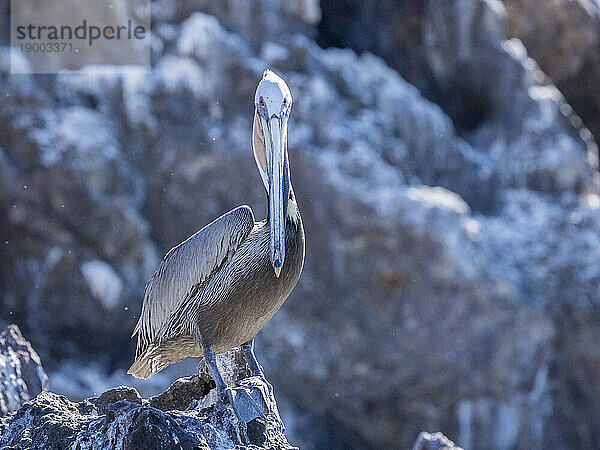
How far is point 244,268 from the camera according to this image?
325cm

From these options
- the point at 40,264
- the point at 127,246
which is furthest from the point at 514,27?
the point at 40,264

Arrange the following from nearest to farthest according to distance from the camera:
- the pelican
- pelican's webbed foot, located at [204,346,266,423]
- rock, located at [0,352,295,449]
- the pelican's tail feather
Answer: rock, located at [0,352,295,449], pelican's webbed foot, located at [204,346,266,423], the pelican, the pelican's tail feather

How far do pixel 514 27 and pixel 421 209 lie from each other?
377 cm

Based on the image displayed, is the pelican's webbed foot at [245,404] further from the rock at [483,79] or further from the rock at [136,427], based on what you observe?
the rock at [483,79]

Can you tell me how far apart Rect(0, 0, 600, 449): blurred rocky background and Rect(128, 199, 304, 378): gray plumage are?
5.23 meters

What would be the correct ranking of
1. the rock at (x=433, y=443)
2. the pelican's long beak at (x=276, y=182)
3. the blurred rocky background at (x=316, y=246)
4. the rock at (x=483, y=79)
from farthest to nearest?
the rock at (x=483, y=79), the blurred rocky background at (x=316, y=246), the rock at (x=433, y=443), the pelican's long beak at (x=276, y=182)

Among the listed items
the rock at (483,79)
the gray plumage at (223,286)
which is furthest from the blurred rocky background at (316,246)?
the gray plumage at (223,286)

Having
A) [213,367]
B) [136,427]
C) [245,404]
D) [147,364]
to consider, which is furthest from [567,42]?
[136,427]

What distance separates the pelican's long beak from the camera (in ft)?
10.2

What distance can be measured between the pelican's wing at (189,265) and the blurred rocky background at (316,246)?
5112 millimetres

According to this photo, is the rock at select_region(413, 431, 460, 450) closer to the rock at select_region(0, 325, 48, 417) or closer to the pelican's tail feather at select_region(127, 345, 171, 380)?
the pelican's tail feather at select_region(127, 345, 171, 380)

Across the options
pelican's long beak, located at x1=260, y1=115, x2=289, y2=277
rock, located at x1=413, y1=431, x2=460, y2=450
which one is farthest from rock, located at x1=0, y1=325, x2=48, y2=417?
rock, located at x1=413, y1=431, x2=460, y2=450

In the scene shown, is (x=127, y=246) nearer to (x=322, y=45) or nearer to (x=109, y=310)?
(x=109, y=310)

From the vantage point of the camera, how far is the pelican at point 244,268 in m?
3.22
